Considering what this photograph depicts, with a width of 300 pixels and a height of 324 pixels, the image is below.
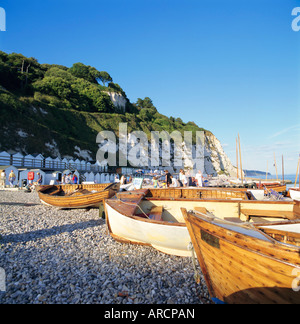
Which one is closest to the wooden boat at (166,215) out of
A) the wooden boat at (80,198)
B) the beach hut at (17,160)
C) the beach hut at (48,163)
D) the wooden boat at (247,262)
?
the wooden boat at (247,262)

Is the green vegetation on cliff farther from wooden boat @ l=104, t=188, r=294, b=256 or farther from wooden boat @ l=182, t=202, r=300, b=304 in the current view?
wooden boat @ l=182, t=202, r=300, b=304

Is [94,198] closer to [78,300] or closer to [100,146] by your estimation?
[78,300]

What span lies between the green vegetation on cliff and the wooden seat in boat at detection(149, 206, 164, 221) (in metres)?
40.4

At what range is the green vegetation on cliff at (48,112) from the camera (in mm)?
43469

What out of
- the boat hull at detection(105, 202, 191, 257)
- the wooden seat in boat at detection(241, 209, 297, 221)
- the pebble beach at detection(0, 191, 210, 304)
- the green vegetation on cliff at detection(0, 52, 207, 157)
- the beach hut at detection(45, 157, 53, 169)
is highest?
the green vegetation on cliff at detection(0, 52, 207, 157)

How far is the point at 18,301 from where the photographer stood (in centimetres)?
408

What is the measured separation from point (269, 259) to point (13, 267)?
612 cm

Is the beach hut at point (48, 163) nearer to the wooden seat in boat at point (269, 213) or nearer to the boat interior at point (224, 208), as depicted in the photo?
the boat interior at point (224, 208)

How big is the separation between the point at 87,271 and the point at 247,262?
4.04 m

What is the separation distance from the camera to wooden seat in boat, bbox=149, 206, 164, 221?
6936 millimetres

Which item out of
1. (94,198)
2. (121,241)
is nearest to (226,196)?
(121,241)

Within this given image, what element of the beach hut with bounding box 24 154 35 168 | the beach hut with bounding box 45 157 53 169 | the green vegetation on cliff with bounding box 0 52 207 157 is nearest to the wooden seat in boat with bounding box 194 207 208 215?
the beach hut with bounding box 24 154 35 168

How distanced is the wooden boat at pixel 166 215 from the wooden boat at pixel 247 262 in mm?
1428
